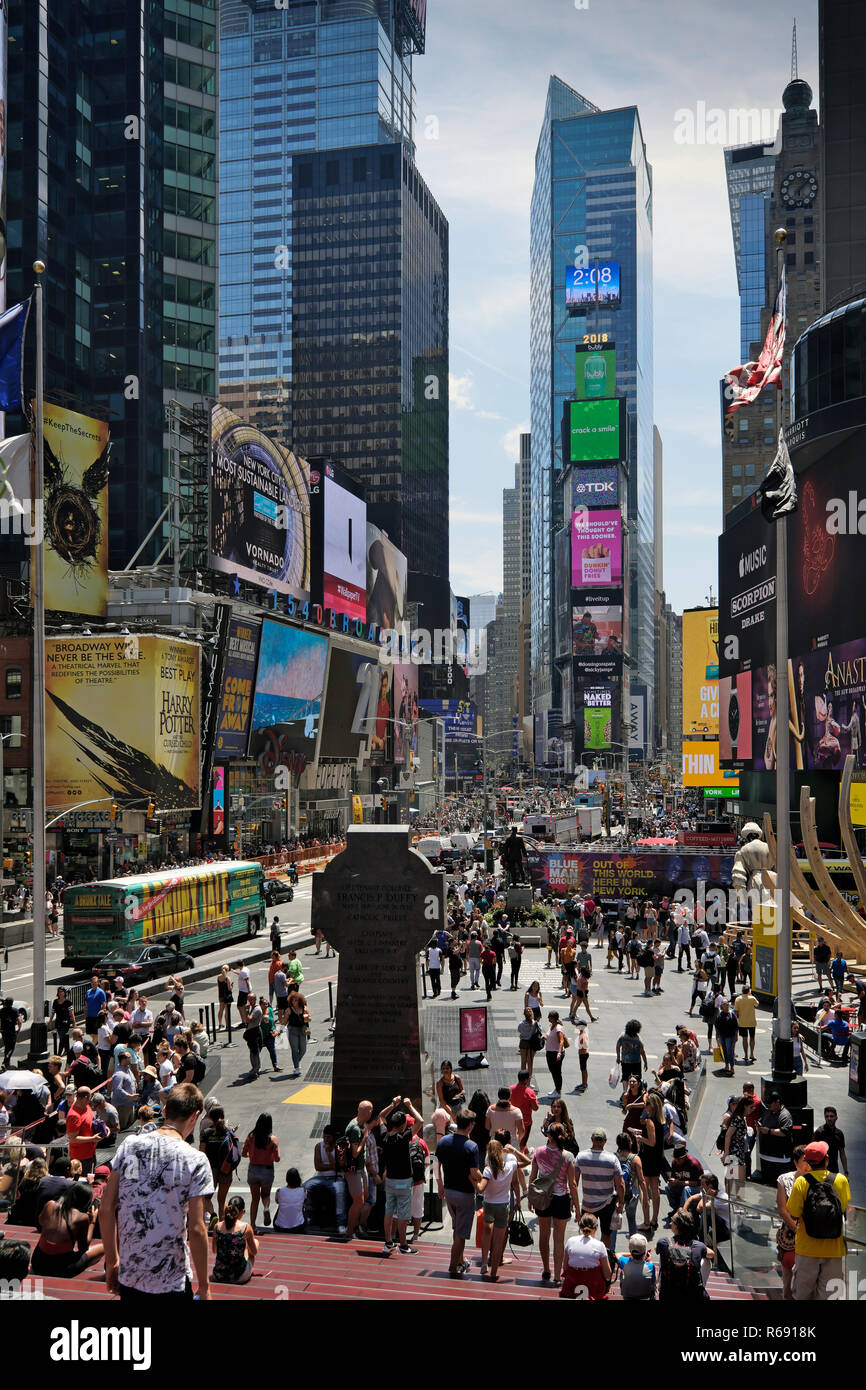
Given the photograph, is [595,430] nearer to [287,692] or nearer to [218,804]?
[287,692]

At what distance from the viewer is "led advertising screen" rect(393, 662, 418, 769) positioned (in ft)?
357

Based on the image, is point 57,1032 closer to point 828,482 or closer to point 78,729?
point 78,729

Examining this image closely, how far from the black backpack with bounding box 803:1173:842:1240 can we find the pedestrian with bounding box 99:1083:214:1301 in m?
4.56

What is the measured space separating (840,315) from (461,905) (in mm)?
36292

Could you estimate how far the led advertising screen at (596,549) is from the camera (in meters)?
156

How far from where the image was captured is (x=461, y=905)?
36.7m

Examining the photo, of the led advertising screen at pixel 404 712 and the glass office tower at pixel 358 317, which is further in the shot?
the glass office tower at pixel 358 317

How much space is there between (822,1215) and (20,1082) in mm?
9523

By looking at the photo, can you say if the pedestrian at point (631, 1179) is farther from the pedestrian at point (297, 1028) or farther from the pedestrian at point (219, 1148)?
the pedestrian at point (297, 1028)

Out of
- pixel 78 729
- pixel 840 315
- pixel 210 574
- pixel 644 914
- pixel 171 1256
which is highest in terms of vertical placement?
pixel 840 315

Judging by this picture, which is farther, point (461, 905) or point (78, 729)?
point (78, 729)

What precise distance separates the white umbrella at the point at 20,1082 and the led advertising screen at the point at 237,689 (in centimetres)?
4742

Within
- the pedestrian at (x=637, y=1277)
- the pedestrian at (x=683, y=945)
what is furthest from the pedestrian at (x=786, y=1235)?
the pedestrian at (x=683, y=945)

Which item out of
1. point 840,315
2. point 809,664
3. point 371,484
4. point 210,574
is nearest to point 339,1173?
point 809,664
